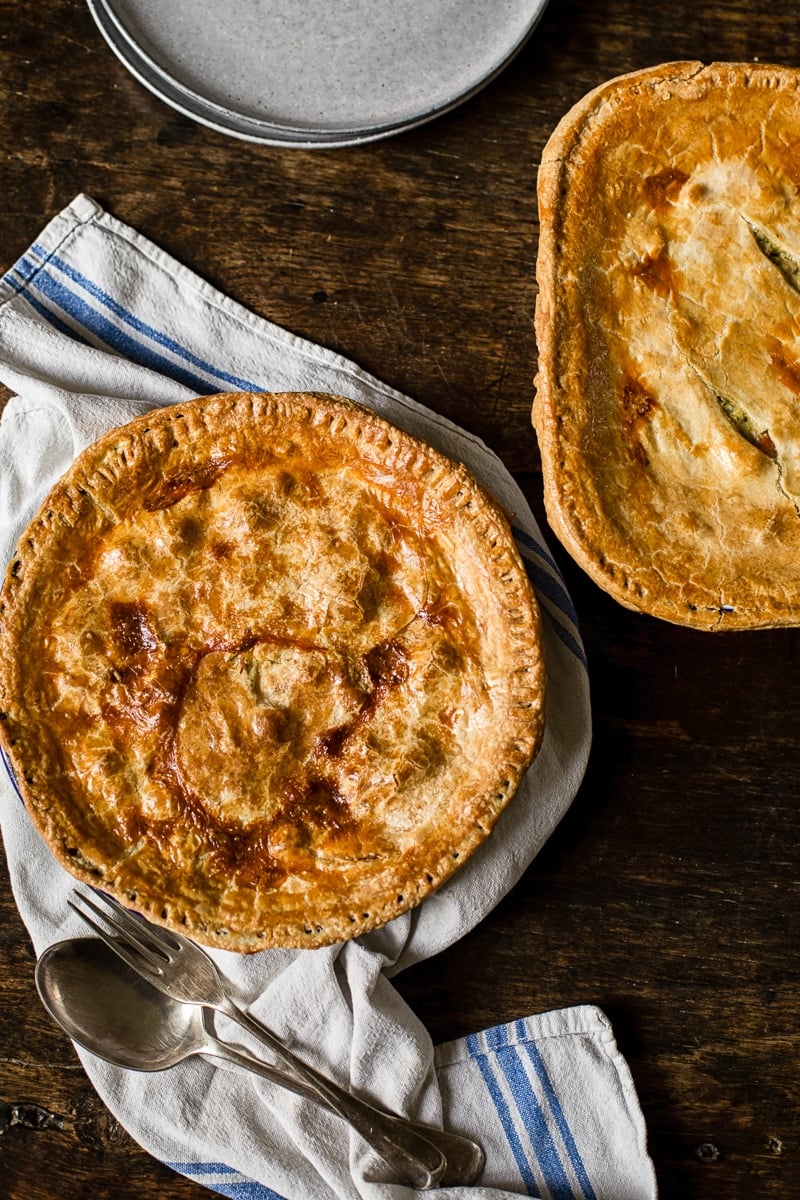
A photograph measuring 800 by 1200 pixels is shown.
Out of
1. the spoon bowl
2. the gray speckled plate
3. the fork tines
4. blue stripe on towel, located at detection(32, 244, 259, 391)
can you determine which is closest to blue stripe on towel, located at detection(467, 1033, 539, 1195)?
the spoon bowl

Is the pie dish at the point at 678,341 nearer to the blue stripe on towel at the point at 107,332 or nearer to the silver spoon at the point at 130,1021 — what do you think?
the blue stripe on towel at the point at 107,332

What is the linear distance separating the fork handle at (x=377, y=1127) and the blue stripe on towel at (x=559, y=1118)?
0.30 m

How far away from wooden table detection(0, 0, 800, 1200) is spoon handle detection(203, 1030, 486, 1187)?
0.25 meters

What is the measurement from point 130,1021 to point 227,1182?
446 millimetres

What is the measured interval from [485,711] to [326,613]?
→ 0.40m

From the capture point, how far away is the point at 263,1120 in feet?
8.10

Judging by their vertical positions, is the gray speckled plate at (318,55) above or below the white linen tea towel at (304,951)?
above

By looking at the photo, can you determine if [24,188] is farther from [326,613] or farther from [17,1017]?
[17,1017]

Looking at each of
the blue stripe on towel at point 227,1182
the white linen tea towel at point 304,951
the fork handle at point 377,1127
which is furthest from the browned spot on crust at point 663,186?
the blue stripe on towel at point 227,1182

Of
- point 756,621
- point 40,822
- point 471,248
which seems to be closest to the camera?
point 40,822

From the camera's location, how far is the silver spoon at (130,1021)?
7.70 ft

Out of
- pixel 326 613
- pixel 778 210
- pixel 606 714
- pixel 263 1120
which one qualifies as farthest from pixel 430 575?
pixel 263 1120

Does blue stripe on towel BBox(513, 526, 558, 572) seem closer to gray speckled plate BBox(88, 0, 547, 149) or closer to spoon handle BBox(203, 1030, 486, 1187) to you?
gray speckled plate BBox(88, 0, 547, 149)

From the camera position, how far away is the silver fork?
2.36m
